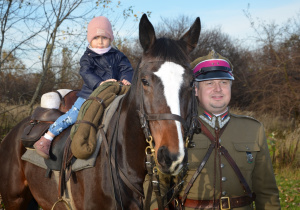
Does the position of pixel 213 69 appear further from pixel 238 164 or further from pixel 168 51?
pixel 238 164

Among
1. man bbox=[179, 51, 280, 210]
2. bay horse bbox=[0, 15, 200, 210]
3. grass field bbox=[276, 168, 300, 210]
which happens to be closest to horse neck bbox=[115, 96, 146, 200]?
bay horse bbox=[0, 15, 200, 210]

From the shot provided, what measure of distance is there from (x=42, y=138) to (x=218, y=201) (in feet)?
6.45

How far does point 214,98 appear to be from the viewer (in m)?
2.72

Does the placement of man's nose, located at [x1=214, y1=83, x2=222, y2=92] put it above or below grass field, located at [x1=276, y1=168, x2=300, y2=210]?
above

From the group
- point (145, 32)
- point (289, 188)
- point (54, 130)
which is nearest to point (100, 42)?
point (54, 130)

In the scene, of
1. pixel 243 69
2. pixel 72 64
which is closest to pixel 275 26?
pixel 243 69

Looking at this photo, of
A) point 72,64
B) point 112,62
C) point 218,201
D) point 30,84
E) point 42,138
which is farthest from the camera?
point 30,84

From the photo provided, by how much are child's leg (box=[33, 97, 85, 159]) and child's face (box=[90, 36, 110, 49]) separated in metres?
0.86

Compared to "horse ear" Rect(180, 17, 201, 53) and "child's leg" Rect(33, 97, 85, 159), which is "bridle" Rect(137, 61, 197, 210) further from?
"child's leg" Rect(33, 97, 85, 159)

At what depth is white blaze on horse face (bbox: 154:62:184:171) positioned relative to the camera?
200cm

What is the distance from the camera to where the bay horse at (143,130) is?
6.51ft

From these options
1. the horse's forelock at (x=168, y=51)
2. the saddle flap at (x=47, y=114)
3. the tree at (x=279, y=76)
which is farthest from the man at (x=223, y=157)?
the tree at (x=279, y=76)

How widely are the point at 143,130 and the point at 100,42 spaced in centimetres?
189

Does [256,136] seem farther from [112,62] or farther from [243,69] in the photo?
[243,69]
